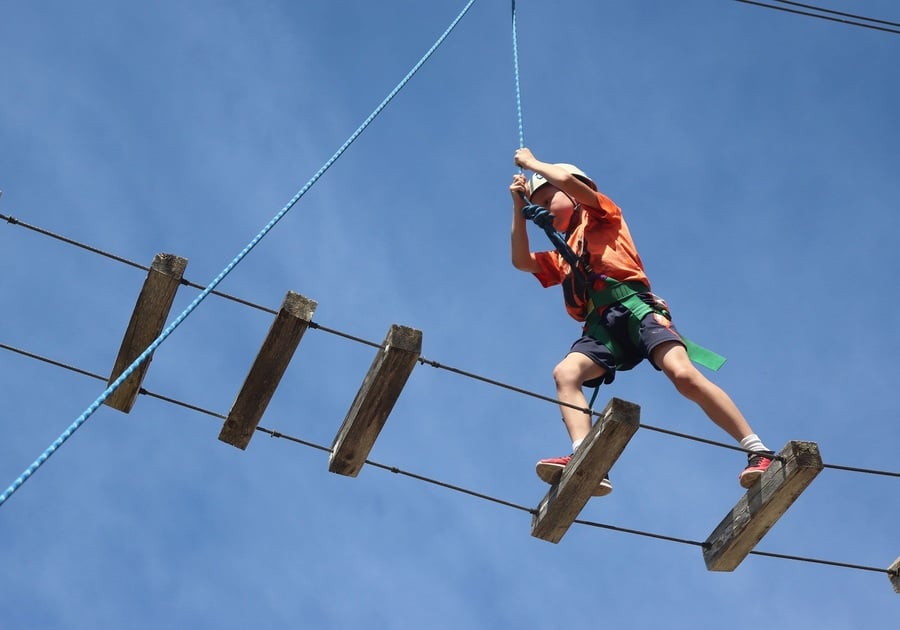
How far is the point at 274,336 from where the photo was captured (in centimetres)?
570

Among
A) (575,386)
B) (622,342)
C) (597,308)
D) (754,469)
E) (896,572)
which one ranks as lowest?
(754,469)

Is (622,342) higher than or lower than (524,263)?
lower

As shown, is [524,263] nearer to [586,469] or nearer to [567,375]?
[567,375]

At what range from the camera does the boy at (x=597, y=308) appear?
5871mm

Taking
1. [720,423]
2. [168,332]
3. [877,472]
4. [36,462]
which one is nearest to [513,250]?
[720,423]

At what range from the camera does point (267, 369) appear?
5789mm

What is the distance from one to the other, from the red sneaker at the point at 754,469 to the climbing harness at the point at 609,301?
1.67 ft

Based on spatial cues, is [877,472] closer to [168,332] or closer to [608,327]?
[608,327]

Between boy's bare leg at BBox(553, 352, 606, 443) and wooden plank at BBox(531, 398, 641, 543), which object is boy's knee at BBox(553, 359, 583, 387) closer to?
boy's bare leg at BBox(553, 352, 606, 443)

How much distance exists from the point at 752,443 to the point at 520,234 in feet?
5.32

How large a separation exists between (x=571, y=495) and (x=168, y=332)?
2069 mm

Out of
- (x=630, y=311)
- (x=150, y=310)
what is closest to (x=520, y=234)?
(x=630, y=311)

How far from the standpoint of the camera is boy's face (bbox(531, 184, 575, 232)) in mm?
6754

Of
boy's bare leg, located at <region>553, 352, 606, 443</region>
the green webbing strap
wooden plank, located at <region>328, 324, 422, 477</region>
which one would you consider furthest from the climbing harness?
wooden plank, located at <region>328, 324, 422, 477</region>
